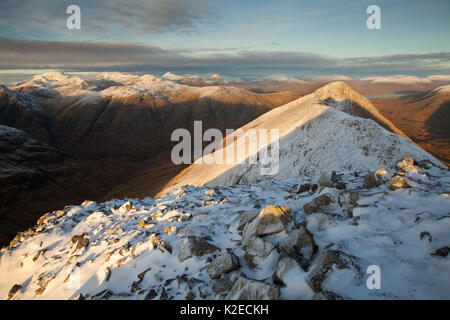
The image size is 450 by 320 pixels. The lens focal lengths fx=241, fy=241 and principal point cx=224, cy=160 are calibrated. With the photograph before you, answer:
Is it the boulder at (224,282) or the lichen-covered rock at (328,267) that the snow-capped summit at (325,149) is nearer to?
the lichen-covered rock at (328,267)

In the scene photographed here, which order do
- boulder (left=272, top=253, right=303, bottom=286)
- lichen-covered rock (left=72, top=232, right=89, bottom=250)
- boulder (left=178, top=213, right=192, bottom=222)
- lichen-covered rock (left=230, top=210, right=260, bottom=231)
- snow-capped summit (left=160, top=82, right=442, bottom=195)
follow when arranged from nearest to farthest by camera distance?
1. boulder (left=272, top=253, right=303, bottom=286)
2. lichen-covered rock (left=230, top=210, right=260, bottom=231)
3. boulder (left=178, top=213, right=192, bottom=222)
4. lichen-covered rock (left=72, top=232, right=89, bottom=250)
5. snow-capped summit (left=160, top=82, right=442, bottom=195)

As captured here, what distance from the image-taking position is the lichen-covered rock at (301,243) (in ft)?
16.6

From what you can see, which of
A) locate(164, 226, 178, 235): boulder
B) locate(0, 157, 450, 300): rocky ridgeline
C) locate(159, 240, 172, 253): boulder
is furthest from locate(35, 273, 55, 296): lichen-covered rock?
locate(159, 240, 172, 253): boulder

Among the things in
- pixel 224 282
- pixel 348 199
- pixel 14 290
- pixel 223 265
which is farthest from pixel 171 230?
pixel 14 290

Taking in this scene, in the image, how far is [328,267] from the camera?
4254mm

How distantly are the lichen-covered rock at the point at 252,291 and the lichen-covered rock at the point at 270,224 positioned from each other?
1678mm

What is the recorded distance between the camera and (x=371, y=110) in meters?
33.8

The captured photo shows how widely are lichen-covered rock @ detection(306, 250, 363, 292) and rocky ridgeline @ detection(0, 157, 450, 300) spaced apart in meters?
0.02

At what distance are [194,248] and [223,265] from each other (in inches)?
45.0

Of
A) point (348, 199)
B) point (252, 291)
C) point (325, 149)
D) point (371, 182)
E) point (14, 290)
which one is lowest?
point (14, 290)

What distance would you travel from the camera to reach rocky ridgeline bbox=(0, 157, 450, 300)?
420cm

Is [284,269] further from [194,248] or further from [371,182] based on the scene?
[371,182]

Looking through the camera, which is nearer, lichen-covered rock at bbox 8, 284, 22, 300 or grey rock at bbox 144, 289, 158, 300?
grey rock at bbox 144, 289, 158, 300

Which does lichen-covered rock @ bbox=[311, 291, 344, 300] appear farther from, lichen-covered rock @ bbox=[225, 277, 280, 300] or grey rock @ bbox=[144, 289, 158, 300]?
grey rock @ bbox=[144, 289, 158, 300]
